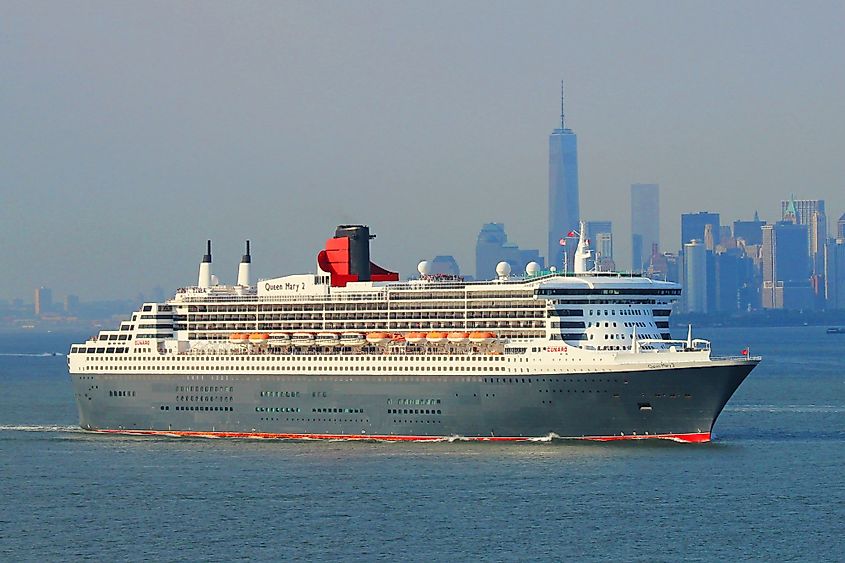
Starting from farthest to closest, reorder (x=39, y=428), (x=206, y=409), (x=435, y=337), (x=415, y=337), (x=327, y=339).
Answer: (x=39, y=428), (x=206, y=409), (x=327, y=339), (x=415, y=337), (x=435, y=337)

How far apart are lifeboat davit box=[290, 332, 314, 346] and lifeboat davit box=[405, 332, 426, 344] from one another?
4328 mm

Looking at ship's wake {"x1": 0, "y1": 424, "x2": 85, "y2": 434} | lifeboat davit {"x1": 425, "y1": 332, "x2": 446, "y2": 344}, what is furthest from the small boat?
ship's wake {"x1": 0, "y1": 424, "x2": 85, "y2": 434}

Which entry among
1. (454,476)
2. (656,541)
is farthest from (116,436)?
(656,541)

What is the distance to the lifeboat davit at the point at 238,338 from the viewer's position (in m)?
72.4

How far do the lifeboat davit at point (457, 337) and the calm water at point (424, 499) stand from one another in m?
4.36

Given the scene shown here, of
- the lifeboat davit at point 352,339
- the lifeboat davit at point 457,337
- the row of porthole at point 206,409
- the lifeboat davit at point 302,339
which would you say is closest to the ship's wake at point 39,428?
the row of porthole at point 206,409

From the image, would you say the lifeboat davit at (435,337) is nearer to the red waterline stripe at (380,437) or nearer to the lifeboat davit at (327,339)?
the red waterline stripe at (380,437)

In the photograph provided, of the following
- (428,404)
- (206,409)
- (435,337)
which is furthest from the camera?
(206,409)

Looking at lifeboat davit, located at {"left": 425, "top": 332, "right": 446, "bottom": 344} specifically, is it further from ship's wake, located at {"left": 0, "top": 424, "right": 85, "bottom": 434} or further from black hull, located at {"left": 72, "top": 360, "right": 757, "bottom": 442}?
ship's wake, located at {"left": 0, "top": 424, "right": 85, "bottom": 434}

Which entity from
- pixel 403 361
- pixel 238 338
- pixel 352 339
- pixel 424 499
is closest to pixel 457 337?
pixel 403 361

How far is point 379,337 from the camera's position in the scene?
69.5 m

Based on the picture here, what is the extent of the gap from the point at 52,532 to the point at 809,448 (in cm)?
2950

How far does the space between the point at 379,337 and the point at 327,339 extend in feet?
7.89

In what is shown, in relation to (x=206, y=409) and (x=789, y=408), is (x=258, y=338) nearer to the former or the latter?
(x=206, y=409)
